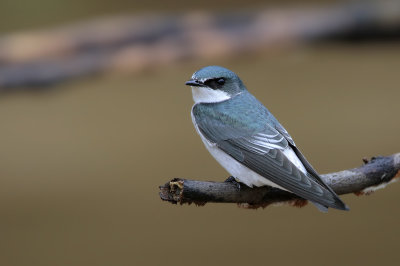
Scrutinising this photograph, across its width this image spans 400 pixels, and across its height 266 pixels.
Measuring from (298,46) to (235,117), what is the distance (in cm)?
148

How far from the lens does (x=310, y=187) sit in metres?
1.27

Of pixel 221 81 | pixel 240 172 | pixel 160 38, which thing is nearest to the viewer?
pixel 240 172

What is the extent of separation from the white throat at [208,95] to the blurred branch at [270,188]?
27cm

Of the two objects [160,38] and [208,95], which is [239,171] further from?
[160,38]

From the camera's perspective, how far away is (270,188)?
142 centimetres

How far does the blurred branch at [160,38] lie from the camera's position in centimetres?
271

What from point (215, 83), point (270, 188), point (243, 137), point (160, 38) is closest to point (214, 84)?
point (215, 83)

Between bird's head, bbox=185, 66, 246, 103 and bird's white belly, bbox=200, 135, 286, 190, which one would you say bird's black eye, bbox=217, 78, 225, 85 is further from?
bird's white belly, bbox=200, 135, 286, 190

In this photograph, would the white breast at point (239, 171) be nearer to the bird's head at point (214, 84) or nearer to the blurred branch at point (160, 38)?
the bird's head at point (214, 84)

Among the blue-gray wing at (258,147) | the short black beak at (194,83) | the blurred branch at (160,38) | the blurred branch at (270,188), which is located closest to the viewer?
the blurred branch at (270,188)

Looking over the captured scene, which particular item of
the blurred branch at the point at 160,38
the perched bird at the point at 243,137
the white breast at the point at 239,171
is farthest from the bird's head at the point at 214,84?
the blurred branch at the point at 160,38

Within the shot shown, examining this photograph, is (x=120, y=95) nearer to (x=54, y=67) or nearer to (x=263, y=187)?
(x=54, y=67)

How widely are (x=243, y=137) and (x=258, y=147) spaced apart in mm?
50

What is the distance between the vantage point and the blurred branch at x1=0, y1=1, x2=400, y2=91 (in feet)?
8.88
